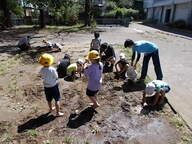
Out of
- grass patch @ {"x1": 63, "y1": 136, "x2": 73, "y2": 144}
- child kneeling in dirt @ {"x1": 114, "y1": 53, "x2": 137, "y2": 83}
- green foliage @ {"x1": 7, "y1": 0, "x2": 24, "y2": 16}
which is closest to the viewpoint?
grass patch @ {"x1": 63, "y1": 136, "x2": 73, "y2": 144}

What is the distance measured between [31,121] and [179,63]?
277 inches

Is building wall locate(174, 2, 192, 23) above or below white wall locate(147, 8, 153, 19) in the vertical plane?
above

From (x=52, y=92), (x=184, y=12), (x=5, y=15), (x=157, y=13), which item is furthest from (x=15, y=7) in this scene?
(x=52, y=92)

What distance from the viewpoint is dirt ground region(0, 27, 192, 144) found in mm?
4730

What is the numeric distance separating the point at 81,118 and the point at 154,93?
1.68 meters

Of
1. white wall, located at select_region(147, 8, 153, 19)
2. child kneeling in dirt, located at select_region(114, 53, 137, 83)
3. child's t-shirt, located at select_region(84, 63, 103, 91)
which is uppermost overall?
child's t-shirt, located at select_region(84, 63, 103, 91)

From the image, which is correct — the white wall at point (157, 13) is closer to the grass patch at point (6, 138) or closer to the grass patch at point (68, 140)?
the grass patch at point (68, 140)

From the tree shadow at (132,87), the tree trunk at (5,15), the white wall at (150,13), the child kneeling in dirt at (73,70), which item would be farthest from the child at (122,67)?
the white wall at (150,13)

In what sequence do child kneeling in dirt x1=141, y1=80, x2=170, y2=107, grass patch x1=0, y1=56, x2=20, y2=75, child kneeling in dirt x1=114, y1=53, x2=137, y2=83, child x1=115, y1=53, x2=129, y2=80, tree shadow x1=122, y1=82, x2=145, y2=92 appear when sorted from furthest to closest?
grass patch x1=0, y1=56, x2=20, y2=75
child x1=115, y1=53, x2=129, y2=80
child kneeling in dirt x1=114, y1=53, x2=137, y2=83
tree shadow x1=122, y1=82, x2=145, y2=92
child kneeling in dirt x1=141, y1=80, x2=170, y2=107

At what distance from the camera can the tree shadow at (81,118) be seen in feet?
17.0

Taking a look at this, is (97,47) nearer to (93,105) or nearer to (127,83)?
(127,83)

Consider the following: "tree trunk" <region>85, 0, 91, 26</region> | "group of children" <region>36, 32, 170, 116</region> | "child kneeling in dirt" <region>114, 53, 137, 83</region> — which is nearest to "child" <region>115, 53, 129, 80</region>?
"child kneeling in dirt" <region>114, 53, 137, 83</region>

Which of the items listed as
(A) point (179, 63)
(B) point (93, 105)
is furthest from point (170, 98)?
(A) point (179, 63)

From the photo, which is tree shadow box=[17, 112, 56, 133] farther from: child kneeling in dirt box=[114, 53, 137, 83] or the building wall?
the building wall
